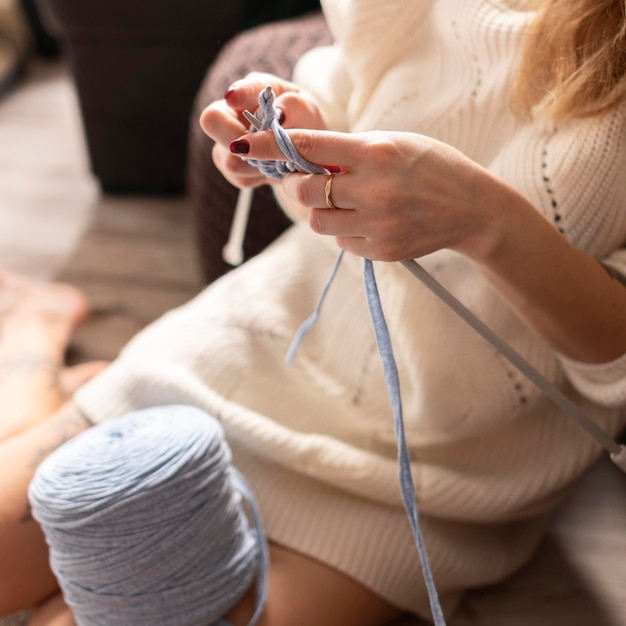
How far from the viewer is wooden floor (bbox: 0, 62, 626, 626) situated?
2.80ft

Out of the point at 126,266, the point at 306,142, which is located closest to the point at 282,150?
the point at 306,142

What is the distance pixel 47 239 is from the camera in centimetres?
162

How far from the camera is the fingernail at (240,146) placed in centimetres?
49

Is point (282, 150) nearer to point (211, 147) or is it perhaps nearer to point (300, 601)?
point (300, 601)

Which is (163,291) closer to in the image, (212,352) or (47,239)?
(47,239)

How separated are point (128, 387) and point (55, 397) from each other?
0.72 ft

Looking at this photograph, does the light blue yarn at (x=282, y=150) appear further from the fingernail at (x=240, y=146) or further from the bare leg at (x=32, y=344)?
the bare leg at (x=32, y=344)

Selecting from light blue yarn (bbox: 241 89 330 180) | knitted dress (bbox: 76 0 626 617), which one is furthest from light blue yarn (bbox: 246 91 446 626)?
knitted dress (bbox: 76 0 626 617)

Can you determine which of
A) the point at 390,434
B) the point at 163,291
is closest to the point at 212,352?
the point at 390,434

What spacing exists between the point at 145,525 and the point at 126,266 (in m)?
0.99

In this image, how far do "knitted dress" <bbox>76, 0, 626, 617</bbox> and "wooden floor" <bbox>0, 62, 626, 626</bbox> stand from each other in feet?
0.33

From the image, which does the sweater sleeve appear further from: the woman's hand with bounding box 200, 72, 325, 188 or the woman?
the woman's hand with bounding box 200, 72, 325, 188

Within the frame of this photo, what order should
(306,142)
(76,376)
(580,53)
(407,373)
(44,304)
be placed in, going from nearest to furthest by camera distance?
(306,142) < (580,53) < (407,373) < (76,376) < (44,304)

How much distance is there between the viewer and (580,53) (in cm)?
61
